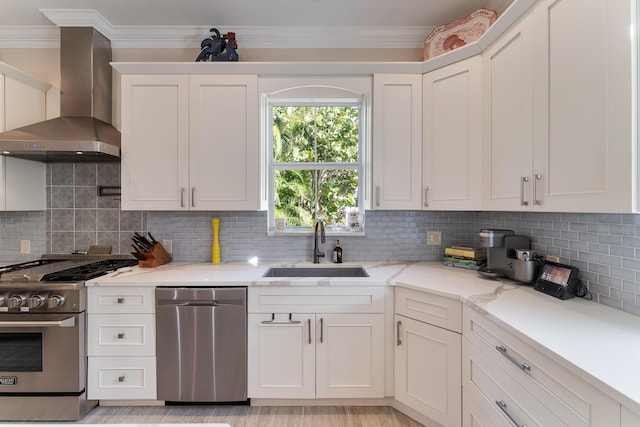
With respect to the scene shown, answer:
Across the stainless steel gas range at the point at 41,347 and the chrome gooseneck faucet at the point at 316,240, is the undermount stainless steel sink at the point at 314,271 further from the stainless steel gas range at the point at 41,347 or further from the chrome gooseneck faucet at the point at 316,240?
the stainless steel gas range at the point at 41,347

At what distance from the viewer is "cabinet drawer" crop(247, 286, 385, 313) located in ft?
6.37

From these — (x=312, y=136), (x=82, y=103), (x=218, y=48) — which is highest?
(x=218, y=48)

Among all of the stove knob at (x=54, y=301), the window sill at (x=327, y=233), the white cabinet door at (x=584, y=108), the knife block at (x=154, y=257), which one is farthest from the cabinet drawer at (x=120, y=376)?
the white cabinet door at (x=584, y=108)

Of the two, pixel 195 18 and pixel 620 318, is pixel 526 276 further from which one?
pixel 195 18

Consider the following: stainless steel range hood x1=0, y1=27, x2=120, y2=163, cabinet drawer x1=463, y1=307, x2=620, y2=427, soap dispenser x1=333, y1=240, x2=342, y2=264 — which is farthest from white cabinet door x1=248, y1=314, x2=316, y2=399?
stainless steel range hood x1=0, y1=27, x2=120, y2=163

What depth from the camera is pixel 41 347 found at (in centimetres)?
186

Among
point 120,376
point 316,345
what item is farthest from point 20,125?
point 316,345

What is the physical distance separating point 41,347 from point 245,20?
2638 millimetres

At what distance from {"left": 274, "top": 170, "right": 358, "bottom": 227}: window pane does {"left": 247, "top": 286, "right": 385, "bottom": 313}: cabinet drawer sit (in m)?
0.80

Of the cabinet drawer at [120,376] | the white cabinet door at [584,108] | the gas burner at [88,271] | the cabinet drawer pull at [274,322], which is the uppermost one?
the white cabinet door at [584,108]

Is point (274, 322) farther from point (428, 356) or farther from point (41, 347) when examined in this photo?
point (41, 347)

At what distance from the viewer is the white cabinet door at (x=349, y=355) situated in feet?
6.37

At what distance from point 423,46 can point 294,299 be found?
7.39 ft

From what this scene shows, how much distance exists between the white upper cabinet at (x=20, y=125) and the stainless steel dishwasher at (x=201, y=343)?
1.46 meters
